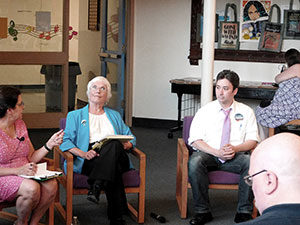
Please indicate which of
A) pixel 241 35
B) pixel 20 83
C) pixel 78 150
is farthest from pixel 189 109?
pixel 78 150

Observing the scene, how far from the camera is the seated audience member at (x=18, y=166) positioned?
13.7ft

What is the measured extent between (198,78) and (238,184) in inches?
163

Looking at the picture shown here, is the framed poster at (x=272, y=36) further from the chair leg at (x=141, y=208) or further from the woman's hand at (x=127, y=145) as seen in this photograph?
the chair leg at (x=141, y=208)

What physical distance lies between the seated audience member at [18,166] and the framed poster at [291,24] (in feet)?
16.7

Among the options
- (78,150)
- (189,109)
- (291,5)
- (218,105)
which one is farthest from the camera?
(189,109)

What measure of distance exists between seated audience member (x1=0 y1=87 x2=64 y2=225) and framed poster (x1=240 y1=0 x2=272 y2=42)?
4936mm

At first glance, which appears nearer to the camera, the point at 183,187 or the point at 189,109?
the point at 183,187

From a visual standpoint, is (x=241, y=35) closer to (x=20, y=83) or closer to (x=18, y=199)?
(x=20, y=83)

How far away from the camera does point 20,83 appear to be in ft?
28.6

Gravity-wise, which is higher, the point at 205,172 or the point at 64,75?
the point at 64,75

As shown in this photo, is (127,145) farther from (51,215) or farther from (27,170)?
(27,170)

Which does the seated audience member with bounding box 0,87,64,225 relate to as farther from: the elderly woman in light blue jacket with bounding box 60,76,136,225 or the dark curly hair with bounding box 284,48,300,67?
the dark curly hair with bounding box 284,48,300,67

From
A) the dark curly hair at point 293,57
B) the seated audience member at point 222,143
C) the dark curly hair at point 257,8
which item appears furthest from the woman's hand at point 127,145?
the dark curly hair at point 257,8

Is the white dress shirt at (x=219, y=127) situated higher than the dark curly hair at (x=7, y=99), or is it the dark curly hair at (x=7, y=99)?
the dark curly hair at (x=7, y=99)
